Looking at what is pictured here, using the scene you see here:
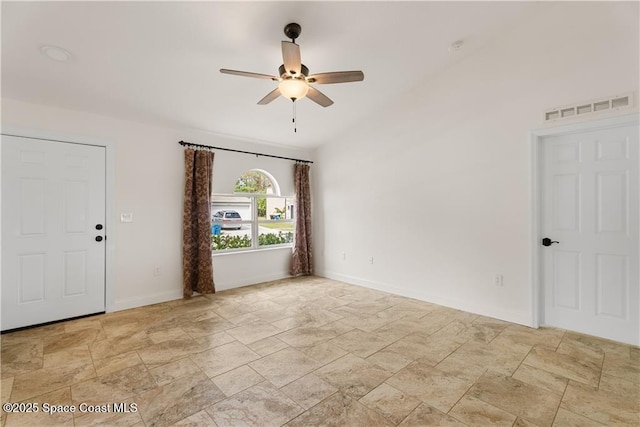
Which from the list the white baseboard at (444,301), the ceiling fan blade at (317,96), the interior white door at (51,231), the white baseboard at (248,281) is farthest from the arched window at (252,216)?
the ceiling fan blade at (317,96)

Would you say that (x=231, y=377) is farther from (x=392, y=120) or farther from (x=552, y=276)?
(x=392, y=120)

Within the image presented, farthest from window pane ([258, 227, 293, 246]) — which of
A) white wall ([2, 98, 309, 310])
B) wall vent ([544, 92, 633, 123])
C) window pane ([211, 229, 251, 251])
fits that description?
wall vent ([544, 92, 633, 123])

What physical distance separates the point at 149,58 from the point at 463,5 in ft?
10.3

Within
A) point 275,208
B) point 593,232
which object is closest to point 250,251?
point 275,208

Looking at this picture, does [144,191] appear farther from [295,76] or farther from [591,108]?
[591,108]

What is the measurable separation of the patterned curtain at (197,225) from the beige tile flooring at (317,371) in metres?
0.81

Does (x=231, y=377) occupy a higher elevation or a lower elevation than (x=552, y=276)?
lower

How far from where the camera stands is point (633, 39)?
108 inches

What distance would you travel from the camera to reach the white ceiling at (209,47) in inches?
95.1

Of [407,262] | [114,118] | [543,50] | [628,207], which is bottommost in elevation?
[407,262]

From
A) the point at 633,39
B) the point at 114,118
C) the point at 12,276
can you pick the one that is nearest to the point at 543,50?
the point at 633,39

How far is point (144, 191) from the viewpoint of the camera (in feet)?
13.3

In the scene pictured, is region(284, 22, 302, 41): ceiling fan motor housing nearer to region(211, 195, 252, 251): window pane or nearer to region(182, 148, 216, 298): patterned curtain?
region(182, 148, 216, 298): patterned curtain

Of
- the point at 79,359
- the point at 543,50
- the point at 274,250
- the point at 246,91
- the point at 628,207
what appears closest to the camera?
the point at 79,359
